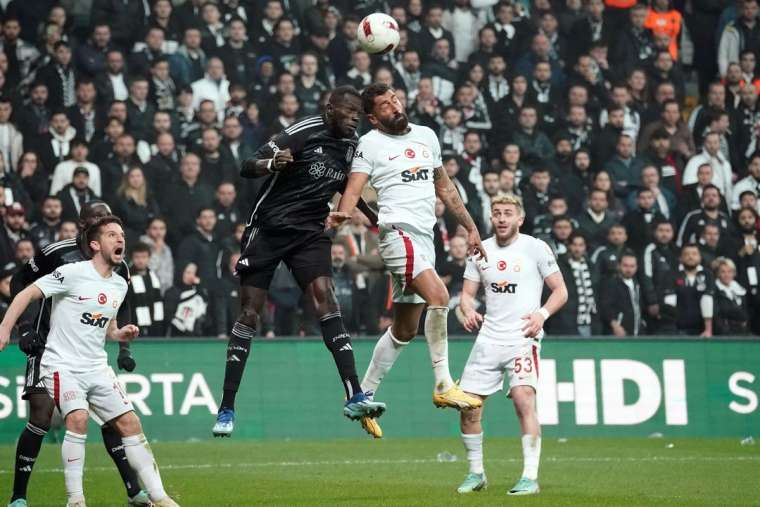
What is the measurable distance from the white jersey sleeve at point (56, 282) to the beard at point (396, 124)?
276 cm

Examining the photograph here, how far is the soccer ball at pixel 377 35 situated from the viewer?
37.2 ft

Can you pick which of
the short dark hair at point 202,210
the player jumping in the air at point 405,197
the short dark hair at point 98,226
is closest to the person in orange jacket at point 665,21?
the short dark hair at point 202,210

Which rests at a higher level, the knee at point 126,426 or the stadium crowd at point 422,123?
the stadium crowd at point 422,123

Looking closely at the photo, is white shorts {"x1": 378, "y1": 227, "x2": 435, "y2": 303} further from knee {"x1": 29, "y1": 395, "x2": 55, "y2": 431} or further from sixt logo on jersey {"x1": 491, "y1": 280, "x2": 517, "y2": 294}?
knee {"x1": 29, "y1": 395, "x2": 55, "y2": 431}

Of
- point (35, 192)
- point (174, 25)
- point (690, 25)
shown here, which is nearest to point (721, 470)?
point (35, 192)

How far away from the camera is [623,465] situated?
14695 mm

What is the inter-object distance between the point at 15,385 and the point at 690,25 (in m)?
14.3

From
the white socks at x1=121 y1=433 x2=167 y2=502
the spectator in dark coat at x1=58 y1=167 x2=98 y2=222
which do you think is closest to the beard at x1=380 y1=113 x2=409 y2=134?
the white socks at x1=121 y1=433 x2=167 y2=502

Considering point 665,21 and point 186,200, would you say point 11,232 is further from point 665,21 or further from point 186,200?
point 665,21

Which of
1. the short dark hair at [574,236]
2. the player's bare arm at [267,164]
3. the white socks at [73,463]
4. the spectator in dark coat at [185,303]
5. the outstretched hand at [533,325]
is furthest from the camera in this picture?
the short dark hair at [574,236]

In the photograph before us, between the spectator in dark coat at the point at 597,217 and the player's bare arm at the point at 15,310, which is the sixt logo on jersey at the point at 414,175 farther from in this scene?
the spectator in dark coat at the point at 597,217

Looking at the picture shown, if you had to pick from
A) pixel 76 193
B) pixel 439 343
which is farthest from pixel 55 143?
pixel 439 343

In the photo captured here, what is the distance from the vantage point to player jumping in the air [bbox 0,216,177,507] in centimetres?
1024

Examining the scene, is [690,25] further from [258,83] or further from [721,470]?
[721,470]
